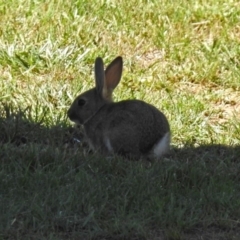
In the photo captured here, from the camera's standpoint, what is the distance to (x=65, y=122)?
785cm

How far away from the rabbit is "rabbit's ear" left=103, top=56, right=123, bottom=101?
0.5 inches

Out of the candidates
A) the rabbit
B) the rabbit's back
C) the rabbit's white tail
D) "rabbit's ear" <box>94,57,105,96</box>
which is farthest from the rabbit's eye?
the rabbit's white tail

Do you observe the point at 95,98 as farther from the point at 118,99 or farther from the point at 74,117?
the point at 118,99

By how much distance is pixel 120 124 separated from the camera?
7285mm

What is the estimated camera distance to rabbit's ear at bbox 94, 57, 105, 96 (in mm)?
7559

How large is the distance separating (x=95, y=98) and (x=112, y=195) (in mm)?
1775

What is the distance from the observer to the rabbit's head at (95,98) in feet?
25.2

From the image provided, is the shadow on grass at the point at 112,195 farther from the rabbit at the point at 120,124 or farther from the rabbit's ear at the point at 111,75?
the rabbit's ear at the point at 111,75

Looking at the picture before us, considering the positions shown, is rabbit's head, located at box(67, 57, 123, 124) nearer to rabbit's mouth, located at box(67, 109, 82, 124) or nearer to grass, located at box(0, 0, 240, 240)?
rabbit's mouth, located at box(67, 109, 82, 124)

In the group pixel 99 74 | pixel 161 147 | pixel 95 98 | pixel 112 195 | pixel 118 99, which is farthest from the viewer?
pixel 118 99

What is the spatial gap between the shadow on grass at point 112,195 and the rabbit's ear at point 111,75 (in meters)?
0.70

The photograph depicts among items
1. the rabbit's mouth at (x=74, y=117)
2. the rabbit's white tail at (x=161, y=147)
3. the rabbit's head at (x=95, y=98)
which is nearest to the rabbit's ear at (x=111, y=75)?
the rabbit's head at (x=95, y=98)

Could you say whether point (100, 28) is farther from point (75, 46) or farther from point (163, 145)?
point (163, 145)

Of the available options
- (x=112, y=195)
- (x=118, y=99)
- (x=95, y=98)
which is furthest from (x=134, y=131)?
(x=118, y=99)
